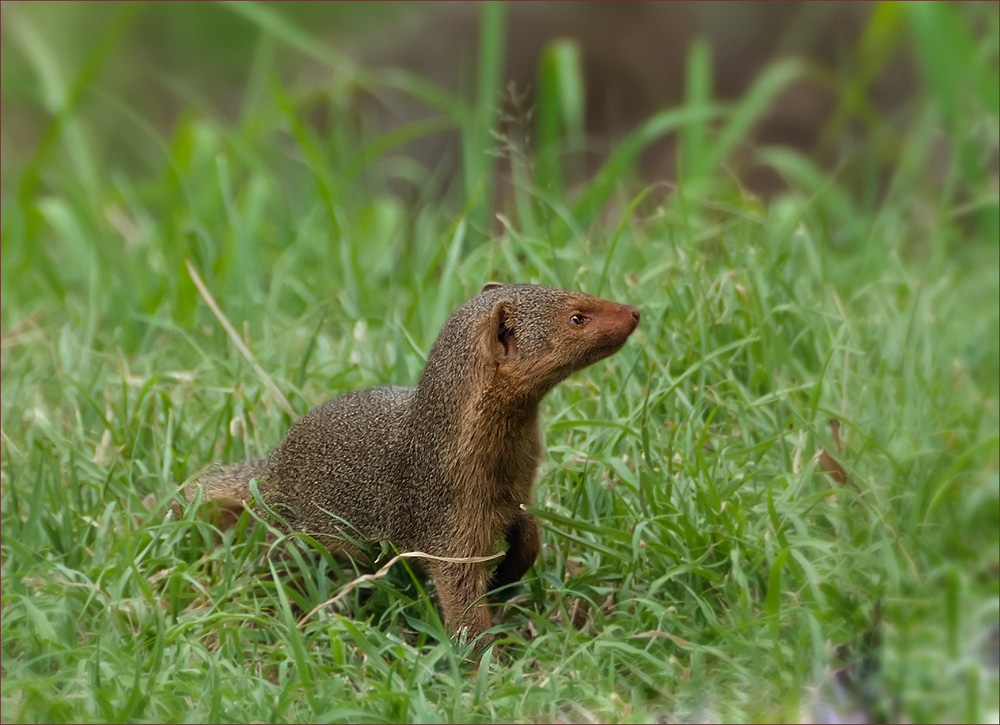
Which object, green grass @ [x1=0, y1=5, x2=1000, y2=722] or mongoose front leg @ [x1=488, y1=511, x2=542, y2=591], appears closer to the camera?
green grass @ [x1=0, y1=5, x2=1000, y2=722]

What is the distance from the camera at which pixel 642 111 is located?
6.89m

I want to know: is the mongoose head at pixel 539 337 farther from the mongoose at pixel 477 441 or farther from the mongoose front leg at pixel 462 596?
the mongoose front leg at pixel 462 596

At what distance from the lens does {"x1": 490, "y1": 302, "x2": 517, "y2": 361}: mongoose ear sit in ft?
8.35

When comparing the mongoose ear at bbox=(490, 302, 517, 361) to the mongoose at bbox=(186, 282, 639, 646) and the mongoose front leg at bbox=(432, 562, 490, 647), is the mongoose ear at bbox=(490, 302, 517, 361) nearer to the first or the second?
the mongoose at bbox=(186, 282, 639, 646)

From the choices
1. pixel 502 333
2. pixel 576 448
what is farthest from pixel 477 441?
pixel 576 448

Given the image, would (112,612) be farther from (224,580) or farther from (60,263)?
(60,263)

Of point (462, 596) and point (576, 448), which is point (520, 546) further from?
point (576, 448)

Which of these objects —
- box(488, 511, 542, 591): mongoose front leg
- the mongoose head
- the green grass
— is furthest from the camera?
box(488, 511, 542, 591): mongoose front leg

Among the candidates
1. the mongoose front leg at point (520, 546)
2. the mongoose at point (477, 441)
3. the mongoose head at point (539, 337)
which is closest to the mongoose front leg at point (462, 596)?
the mongoose at point (477, 441)

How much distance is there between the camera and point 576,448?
293 centimetres

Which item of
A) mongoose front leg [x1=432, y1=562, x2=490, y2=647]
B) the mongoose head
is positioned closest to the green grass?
mongoose front leg [x1=432, y1=562, x2=490, y2=647]

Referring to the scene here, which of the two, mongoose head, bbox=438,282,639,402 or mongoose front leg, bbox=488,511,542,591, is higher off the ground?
mongoose head, bbox=438,282,639,402

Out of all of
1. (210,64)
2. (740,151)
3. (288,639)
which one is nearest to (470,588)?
(288,639)

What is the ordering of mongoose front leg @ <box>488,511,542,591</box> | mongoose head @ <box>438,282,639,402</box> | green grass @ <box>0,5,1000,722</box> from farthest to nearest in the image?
mongoose front leg @ <box>488,511,542,591</box>
mongoose head @ <box>438,282,639,402</box>
green grass @ <box>0,5,1000,722</box>
